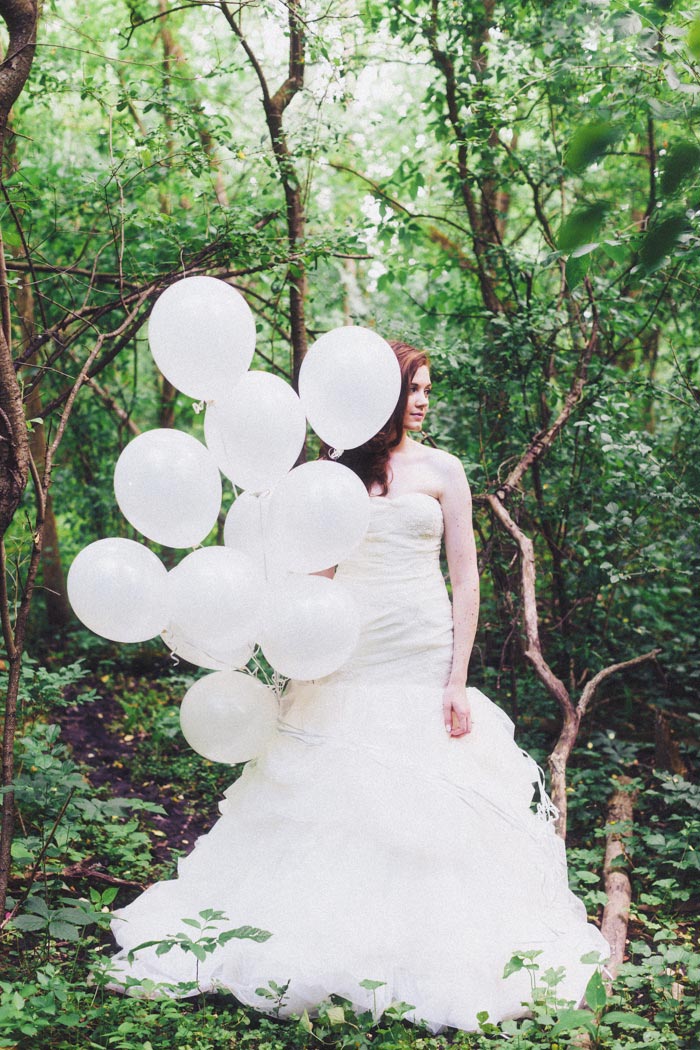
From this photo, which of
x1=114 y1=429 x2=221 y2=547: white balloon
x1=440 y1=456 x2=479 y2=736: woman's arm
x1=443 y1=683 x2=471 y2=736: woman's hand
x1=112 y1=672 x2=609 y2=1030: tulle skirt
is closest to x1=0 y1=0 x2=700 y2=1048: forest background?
x1=112 y1=672 x2=609 y2=1030: tulle skirt

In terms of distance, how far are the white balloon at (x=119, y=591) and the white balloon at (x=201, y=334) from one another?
51 cm

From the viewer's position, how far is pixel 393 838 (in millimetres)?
2434

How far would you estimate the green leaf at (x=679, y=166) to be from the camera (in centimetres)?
80

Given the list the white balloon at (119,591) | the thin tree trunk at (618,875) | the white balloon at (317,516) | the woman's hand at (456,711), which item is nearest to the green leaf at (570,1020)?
the thin tree trunk at (618,875)

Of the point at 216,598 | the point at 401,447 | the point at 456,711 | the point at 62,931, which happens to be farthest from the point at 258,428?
the point at 62,931

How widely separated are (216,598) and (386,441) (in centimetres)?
89

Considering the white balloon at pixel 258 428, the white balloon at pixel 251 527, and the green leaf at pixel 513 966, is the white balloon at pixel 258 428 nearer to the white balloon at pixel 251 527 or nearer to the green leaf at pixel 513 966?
the white balloon at pixel 251 527

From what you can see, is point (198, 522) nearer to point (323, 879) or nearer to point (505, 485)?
point (323, 879)

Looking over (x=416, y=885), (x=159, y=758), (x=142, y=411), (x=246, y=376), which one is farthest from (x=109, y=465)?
(x=416, y=885)

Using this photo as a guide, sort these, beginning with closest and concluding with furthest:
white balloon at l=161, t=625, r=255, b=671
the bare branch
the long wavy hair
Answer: white balloon at l=161, t=625, r=255, b=671 < the long wavy hair < the bare branch

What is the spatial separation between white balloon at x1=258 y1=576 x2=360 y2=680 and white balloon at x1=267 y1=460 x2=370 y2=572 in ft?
0.26

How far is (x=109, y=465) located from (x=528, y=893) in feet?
15.6

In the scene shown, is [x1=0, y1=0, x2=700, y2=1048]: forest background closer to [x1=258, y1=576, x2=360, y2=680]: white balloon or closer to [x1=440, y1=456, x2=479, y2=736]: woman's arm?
[x1=258, y1=576, x2=360, y2=680]: white balloon

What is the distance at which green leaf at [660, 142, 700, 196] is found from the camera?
804 millimetres
